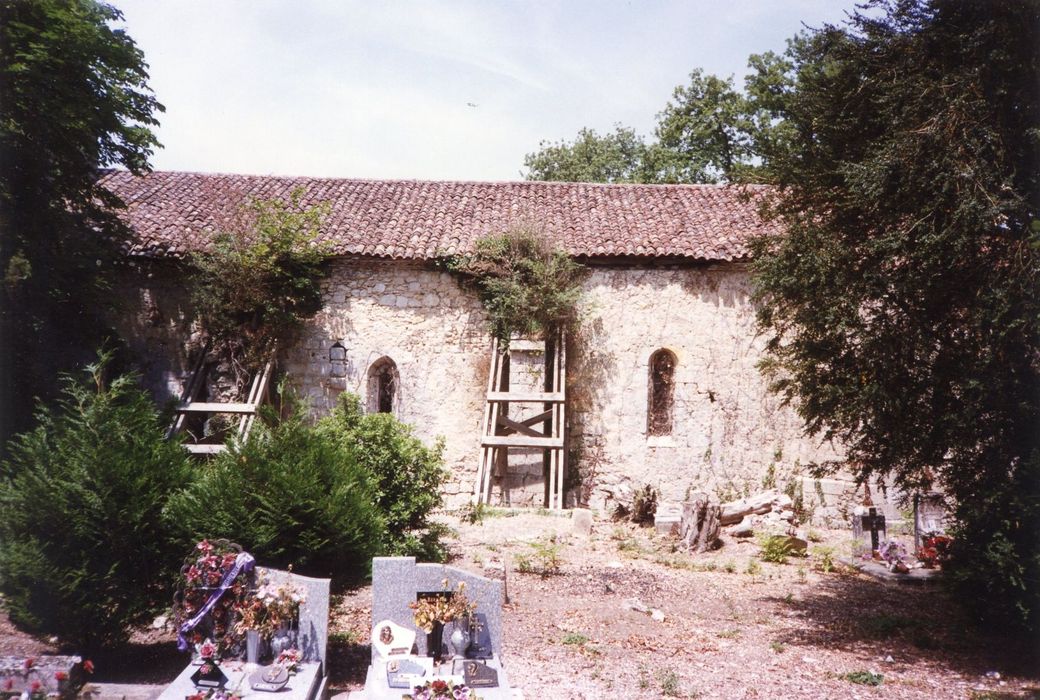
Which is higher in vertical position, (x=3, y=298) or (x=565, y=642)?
(x=3, y=298)

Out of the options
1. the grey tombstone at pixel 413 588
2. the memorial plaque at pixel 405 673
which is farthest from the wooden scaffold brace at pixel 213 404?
the memorial plaque at pixel 405 673

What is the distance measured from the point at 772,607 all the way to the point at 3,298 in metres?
10.8

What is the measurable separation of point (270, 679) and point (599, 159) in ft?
85.4

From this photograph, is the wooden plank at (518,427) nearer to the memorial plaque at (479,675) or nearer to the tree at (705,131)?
the memorial plaque at (479,675)

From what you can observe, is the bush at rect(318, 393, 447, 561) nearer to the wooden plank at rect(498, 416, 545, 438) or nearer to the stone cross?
the wooden plank at rect(498, 416, 545, 438)

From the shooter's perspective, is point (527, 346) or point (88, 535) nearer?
point (88, 535)

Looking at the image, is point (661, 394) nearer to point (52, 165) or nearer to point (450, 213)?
point (450, 213)

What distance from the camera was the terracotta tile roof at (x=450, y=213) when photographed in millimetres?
14711

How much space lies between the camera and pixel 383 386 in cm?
1532

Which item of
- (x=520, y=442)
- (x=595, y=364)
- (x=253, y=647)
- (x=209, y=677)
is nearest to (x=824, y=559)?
(x=520, y=442)

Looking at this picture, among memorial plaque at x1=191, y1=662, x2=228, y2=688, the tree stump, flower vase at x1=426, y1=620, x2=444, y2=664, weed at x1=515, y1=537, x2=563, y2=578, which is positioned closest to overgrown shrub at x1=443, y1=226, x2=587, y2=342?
the tree stump

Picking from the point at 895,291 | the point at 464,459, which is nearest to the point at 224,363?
the point at 464,459

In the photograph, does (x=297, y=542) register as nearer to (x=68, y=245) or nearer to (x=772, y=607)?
(x=772, y=607)

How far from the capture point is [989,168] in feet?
23.2
